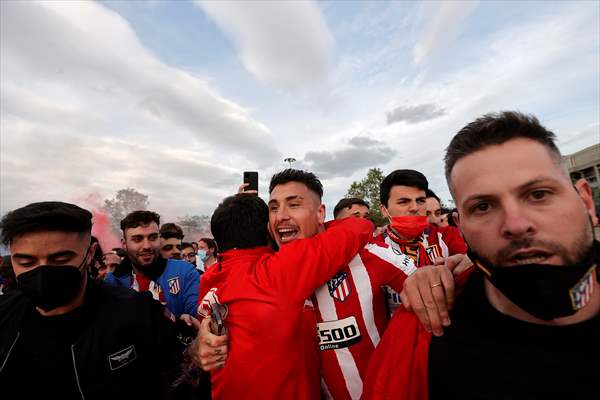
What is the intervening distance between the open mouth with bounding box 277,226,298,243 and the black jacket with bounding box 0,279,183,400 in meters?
1.17

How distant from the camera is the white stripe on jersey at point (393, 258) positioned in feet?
6.34

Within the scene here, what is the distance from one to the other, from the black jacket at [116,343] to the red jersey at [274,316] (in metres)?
0.68

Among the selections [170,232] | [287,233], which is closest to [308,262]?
[287,233]

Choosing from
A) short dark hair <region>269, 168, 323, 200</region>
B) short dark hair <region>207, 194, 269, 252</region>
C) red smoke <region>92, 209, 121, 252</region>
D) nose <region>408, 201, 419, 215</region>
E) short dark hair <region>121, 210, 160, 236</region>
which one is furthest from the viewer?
red smoke <region>92, 209, 121, 252</region>

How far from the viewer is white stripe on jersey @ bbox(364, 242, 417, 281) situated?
1.93 meters

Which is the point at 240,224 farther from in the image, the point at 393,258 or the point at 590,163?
the point at 590,163

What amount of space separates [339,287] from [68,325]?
1.85 meters

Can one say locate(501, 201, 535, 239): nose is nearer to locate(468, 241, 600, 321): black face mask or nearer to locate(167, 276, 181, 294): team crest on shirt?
locate(468, 241, 600, 321): black face mask

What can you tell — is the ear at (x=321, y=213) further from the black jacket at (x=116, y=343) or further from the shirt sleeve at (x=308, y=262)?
the black jacket at (x=116, y=343)

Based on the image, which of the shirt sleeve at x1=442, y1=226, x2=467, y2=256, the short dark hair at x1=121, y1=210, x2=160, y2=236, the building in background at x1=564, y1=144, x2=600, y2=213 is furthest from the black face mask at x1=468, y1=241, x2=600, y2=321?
the building in background at x1=564, y1=144, x2=600, y2=213

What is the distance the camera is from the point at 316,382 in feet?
6.21

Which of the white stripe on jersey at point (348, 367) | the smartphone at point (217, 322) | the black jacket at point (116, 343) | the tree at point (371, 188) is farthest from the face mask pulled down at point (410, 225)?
the tree at point (371, 188)

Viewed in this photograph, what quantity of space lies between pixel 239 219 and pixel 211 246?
25.5 feet

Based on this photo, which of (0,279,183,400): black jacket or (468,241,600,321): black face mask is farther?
(0,279,183,400): black jacket
